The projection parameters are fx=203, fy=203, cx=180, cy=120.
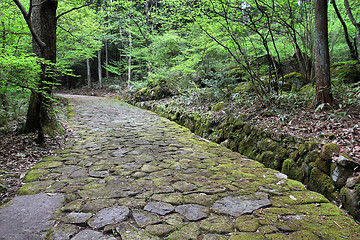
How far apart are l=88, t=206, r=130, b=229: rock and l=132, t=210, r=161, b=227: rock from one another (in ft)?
0.37

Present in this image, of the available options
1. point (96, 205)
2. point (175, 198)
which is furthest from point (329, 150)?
point (96, 205)

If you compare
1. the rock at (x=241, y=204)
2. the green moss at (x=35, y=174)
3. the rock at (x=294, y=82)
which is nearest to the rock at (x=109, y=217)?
the rock at (x=241, y=204)

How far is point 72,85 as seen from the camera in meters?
27.5

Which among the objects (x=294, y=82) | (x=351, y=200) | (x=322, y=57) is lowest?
(x=351, y=200)

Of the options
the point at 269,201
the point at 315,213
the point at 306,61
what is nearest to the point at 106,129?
the point at 269,201

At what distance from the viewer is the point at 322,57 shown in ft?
14.4

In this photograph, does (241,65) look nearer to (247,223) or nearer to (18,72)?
(247,223)

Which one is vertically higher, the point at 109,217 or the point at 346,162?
the point at 346,162

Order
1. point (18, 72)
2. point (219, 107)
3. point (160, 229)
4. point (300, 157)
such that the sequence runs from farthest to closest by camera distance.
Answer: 1. point (219, 107)
2. point (18, 72)
3. point (300, 157)
4. point (160, 229)

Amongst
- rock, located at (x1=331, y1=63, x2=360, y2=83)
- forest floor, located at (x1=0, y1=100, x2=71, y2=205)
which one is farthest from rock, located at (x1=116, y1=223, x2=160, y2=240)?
rock, located at (x1=331, y1=63, x2=360, y2=83)

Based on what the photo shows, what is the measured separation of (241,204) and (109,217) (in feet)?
5.23

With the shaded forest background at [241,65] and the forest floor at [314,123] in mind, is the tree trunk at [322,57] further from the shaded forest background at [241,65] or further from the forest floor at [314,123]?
the forest floor at [314,123]

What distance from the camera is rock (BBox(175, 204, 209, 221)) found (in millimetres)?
2303

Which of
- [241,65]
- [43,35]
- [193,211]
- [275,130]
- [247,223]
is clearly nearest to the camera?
[247,223]
